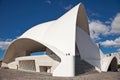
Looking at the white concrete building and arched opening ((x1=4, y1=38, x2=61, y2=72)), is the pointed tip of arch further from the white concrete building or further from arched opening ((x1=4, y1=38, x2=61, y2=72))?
arched opening ((x1=4, y1=38, x2=61, y2=72))

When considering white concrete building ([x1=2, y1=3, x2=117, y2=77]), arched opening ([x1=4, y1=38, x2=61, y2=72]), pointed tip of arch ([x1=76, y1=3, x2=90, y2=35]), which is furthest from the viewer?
pointed tip of arch ([x1=76, y1=3, x2=90, y2=35])

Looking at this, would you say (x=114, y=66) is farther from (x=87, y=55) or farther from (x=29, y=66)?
(x=29, y=66)

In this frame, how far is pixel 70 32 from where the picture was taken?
1908 centimetres

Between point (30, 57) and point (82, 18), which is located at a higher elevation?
point (82, 18)

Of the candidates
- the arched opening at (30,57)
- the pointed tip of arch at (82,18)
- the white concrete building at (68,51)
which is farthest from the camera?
the pointed tip of arch at (82,18)

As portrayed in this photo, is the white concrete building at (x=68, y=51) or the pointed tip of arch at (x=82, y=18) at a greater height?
the pointed tip of arch at (x=82, y=18)

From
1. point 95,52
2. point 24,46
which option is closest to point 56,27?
point 95,52

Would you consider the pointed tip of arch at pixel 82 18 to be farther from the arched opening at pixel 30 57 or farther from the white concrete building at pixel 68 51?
the arched opening at pixel 30 57

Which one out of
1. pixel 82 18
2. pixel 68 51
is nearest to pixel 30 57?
pixel 68 51

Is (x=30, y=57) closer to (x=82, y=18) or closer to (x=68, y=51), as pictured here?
(x=68, y=51)

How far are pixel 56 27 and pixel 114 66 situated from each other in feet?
43.1

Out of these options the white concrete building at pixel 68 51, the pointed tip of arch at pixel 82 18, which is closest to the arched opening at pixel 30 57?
the white concrete building at pixel 68 51

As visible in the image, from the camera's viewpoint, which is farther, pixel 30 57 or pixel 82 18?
pixel 82 18

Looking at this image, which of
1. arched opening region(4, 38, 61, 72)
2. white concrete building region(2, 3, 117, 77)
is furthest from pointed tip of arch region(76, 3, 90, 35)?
arched opening region(4, 38, 61, 72)
